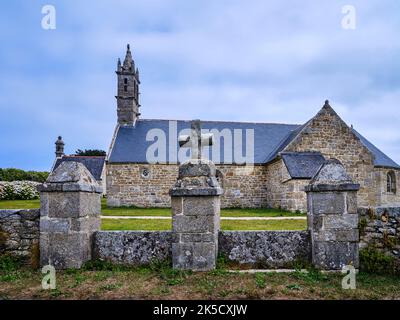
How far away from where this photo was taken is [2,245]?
5098mm

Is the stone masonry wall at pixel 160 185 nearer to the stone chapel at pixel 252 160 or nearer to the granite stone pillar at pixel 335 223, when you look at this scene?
the stone chapel at pixel 252 160

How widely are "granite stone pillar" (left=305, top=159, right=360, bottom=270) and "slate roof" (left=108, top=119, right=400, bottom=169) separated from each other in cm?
1323

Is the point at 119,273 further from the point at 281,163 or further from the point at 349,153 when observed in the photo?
the point at 349,153

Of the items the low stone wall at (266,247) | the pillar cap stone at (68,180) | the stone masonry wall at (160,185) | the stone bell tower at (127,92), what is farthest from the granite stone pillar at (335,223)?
the stone bell tower at (127,92)

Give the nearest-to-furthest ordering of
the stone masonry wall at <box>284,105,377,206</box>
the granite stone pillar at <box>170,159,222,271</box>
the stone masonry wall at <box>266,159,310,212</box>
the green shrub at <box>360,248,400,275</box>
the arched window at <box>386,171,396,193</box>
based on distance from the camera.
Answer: the granite stone pillar at <box>170,159,222,271</box> → the green shrub at <box>360,248,400,275</box> → the stone masonry wall at <box>266,159,310,212</box> → the stone masonry wall at <box>284,105,377,206</box> → the arched window at <box>386,171,396,193</box>

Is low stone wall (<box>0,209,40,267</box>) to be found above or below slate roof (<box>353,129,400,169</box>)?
below

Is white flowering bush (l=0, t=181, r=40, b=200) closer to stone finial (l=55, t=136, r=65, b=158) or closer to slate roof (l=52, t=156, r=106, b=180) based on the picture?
slate roof (l=52, t=156, r=106, b=180)

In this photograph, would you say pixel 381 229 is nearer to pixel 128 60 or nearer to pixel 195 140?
pixel 195 140

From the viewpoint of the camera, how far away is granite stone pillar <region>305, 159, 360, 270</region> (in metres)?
4.73

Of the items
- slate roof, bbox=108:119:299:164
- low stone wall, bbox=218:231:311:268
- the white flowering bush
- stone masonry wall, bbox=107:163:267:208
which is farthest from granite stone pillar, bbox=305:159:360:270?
the white flowering bush

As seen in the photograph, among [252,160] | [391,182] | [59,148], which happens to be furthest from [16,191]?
[391,182]

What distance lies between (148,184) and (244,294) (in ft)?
51.8

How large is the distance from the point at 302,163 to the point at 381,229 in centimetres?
1156
